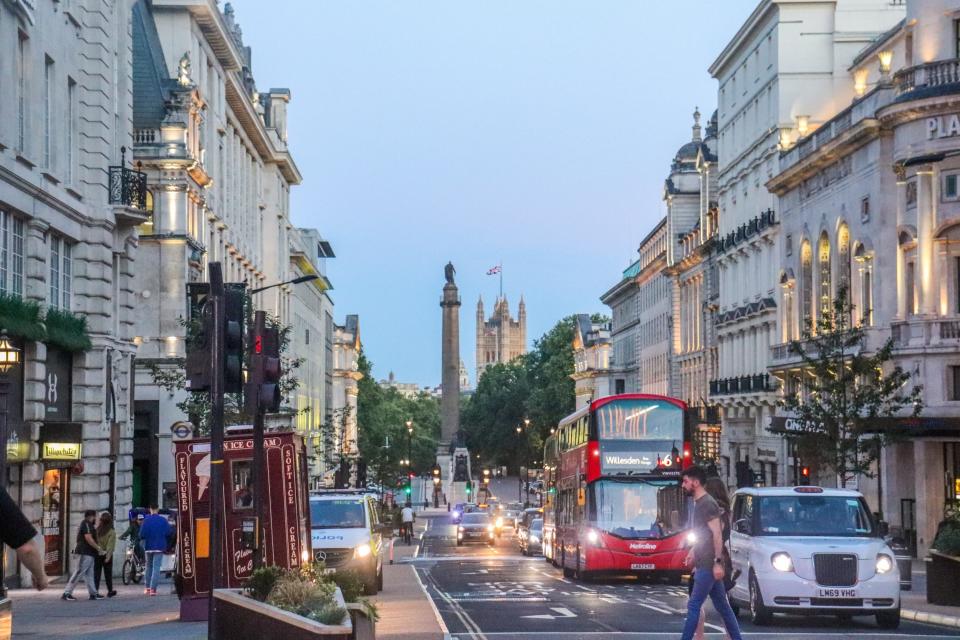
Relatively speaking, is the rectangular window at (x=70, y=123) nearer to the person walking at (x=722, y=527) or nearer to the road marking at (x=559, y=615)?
the road marking at (x=559, y=615)

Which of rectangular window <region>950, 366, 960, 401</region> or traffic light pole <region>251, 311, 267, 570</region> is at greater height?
rectangular window <region>950, 366, 960, 401</region>

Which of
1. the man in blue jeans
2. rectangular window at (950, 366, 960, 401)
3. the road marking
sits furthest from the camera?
rectangular window at (950, 366, 960, 401)

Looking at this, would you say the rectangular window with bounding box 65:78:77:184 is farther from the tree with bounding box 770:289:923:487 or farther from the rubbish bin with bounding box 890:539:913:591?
the tree with bounding box 770:289:923:487

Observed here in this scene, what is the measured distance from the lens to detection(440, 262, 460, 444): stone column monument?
503 ft

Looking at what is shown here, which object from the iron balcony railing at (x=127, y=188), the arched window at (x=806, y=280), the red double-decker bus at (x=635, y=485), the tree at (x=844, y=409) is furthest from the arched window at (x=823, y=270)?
the iron balcony railing at (x=127, y=188)

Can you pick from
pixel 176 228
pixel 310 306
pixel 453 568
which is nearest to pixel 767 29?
pixel 176 228

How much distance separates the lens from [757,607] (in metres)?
23.5

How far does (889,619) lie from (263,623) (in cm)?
1078

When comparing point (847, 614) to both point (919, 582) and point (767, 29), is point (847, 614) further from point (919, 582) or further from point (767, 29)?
point (767, 29)

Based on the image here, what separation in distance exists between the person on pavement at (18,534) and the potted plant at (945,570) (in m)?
21.2

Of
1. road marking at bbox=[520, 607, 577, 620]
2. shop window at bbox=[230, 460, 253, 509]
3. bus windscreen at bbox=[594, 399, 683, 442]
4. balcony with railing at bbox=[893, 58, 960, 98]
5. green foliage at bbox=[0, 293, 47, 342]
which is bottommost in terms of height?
road marking at bbox=[520, 607, 577, 620]

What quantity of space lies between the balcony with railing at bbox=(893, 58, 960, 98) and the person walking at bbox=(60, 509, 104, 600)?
30.7 m

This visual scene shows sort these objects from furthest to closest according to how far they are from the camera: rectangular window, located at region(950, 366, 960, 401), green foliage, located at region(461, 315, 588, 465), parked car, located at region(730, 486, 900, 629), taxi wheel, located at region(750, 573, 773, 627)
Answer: green foliage, located at region(461, 315, 588, 465) < rectangular window, located at region(950, 366, 960, 401) < taxi wheel, located at region(750, 573, 773, 627) < parked car, located at region(730, 486, 900, 629)

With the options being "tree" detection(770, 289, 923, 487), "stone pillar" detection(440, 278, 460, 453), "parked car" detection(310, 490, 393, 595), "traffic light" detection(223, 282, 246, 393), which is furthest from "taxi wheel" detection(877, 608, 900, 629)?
"stone pillar" detection(440, 278, 460, 453)
